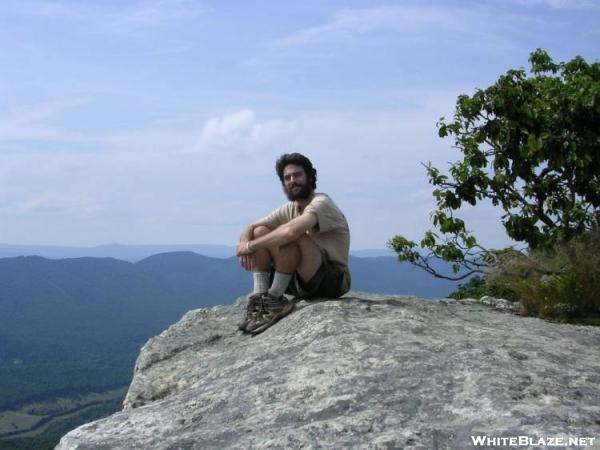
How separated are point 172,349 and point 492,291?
919cm

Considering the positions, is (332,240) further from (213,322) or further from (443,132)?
(443,132)

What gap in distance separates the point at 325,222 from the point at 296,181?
2.15ft

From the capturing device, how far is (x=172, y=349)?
9.02m

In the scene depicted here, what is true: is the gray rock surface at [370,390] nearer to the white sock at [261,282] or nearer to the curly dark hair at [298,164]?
the white sock at [261,282]

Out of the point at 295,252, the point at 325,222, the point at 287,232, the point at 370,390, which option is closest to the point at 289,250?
the point at 295,252

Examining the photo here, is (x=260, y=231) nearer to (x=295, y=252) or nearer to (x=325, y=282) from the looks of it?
(x=295, y=252)

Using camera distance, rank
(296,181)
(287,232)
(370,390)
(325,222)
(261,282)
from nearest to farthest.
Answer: (370,390) < (287,232) < (325,222) < (296,181) < (261,282)

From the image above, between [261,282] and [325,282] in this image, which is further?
[261,282]

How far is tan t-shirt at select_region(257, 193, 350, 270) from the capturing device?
7.77m

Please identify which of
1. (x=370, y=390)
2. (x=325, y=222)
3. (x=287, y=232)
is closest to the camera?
(x=370, y=390)

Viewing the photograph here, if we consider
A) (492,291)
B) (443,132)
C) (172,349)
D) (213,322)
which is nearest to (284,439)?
(172,349)

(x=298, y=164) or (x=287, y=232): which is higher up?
(x=298, y=164)

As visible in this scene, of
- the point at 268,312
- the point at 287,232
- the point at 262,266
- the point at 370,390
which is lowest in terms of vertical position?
the point at 370,390

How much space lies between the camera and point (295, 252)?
7961mm
